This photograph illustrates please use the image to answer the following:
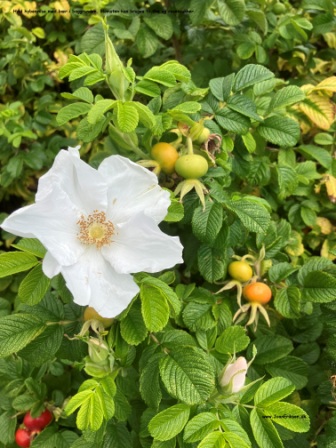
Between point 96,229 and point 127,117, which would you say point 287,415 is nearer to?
point 96,229

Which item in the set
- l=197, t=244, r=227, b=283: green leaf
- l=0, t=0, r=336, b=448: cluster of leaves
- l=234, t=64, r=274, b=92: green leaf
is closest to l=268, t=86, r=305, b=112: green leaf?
l=0, t=0, r=336, b=448: cluster of leaves

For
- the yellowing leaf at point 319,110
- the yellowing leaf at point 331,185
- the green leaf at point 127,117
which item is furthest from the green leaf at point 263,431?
the yellowing leaf at point 319,110

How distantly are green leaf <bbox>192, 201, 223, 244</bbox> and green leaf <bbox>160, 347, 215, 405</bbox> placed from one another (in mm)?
325

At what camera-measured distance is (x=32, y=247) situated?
1.19 metres

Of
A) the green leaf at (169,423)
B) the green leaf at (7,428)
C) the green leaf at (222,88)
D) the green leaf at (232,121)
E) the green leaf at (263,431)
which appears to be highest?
the green leaf at (222,88)

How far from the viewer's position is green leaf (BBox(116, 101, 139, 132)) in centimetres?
115

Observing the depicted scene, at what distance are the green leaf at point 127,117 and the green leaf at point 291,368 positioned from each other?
958mm

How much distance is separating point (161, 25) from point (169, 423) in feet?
5.14

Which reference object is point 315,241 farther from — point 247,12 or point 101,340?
point 101,340

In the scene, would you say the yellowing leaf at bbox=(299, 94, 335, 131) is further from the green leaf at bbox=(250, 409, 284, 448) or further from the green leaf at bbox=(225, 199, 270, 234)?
the green leaf at bbox=(250, 409, 284, 448)

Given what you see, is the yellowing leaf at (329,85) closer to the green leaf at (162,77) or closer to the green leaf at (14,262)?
the green leaf at (162,77)

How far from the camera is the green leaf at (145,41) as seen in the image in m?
1.95

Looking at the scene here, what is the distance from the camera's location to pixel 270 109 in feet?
5.23

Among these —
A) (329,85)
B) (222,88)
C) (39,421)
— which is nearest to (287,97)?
(222,88)
